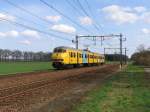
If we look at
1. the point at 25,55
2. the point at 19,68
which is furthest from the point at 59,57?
the point at 25,55

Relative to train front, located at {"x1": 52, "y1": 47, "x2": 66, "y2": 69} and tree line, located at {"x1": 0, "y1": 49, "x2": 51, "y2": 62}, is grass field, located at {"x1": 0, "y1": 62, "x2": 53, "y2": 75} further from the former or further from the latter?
tree line, located at {"x1": 0, "y1": 49, "x2": 51, "y2": 62}

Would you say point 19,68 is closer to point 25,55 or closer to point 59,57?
point 59,57

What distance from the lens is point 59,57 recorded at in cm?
4997

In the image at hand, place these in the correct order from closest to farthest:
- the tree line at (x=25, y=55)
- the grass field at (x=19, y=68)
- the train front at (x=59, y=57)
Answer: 1. the grass field at (x=19, y=68)
2. the train front at (x=59, y=57)
3. the tree line at (x=25, y=55)

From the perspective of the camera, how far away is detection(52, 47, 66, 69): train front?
49.9 meters

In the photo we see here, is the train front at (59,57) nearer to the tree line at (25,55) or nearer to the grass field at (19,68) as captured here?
the grass field at (19,68)

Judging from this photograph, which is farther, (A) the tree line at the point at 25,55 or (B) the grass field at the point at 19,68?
(A) the tree line at the point at 25,55

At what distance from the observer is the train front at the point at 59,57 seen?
49906 millimetres

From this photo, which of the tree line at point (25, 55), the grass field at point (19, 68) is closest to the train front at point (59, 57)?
the grass field at point (19, 68)

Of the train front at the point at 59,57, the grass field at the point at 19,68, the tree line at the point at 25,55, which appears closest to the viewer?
the grass field at the point at 19,68

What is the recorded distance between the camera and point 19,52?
152 meters

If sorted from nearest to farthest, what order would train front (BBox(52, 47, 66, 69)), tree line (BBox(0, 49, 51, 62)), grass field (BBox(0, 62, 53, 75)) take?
1. grass field (BBox(0, 62, 53, 75))
2. train front (BBox(52, 47, 66, 69))
3. tree line (BBox(0, 49, 51, 62))

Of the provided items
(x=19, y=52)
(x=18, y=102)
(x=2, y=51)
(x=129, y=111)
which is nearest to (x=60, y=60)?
(x=18, y=102)

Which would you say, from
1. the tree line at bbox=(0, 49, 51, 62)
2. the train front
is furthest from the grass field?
the tree line at bbox=(0, 49, 51, 62)
